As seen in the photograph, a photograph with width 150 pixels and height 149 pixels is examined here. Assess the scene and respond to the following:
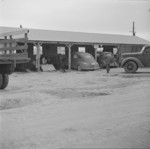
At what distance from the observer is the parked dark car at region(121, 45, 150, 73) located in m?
22.3

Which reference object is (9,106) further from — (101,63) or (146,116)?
(101,63)

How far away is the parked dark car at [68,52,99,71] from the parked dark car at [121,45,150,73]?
15.1 ft

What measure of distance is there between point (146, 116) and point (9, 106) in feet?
13.0

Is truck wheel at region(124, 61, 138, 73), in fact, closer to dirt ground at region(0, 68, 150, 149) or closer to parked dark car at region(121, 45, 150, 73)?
parked dark car at region(121, 45, 150, 73)

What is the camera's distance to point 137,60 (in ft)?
73.7

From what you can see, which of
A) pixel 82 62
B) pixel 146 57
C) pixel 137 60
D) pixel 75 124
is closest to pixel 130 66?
pixel 137 60

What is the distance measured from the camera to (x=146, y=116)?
268 inches

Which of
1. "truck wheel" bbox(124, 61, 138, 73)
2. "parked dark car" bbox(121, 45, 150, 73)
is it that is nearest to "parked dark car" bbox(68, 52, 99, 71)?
"parked dark car" bbox(121, 45, 150, 73)


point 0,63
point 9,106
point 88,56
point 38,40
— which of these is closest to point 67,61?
point 88,56

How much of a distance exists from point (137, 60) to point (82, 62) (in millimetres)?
6260

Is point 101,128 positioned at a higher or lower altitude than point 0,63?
lower

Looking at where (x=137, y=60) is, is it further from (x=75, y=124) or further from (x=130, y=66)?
(x=75, y=124)

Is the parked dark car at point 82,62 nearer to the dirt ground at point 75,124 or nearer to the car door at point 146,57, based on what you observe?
the car door at point 146,57

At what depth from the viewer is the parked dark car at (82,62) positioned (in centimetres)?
2706
